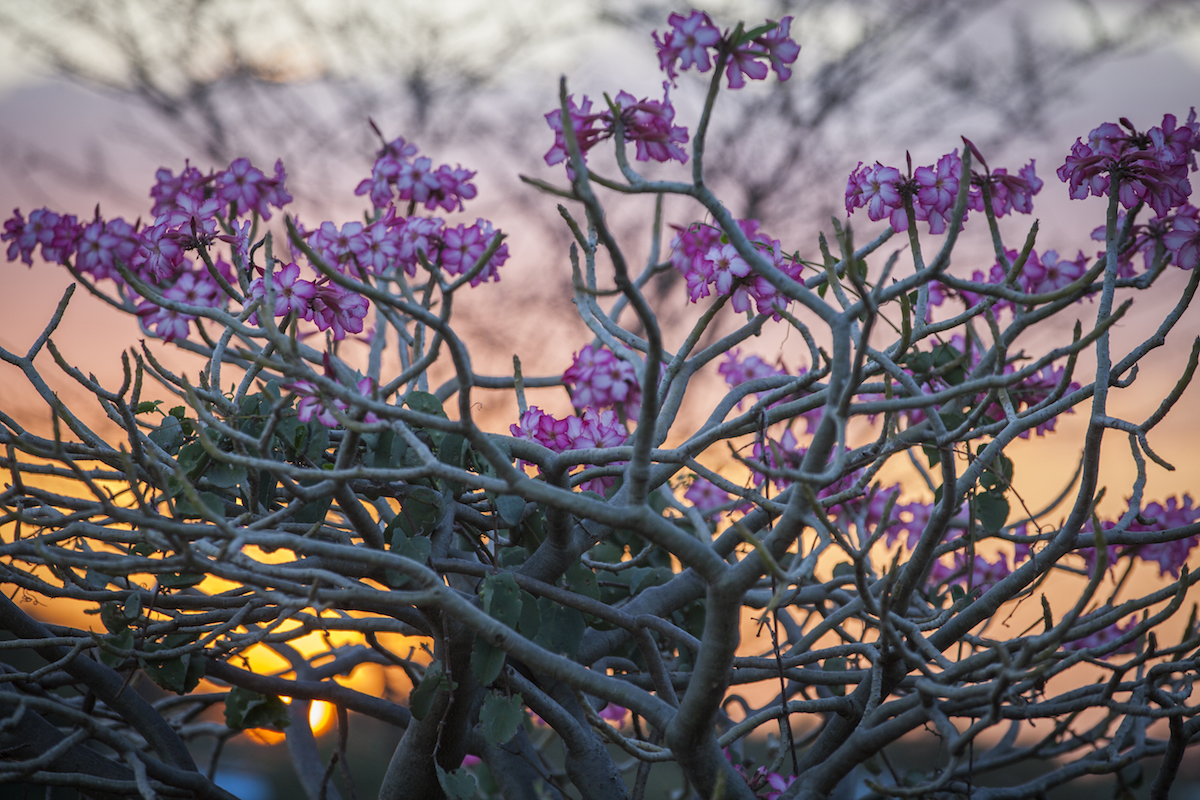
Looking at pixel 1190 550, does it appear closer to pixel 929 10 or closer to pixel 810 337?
pixel 810 337

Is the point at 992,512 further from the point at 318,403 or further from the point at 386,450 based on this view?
the point at 318,403

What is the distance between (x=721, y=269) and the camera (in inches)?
48.5

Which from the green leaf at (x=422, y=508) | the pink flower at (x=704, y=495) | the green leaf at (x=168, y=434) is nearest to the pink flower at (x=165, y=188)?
the green leaf at (x=168, y=434)

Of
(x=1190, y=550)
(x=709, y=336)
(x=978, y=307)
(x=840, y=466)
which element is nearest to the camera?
(x=840, y=466)

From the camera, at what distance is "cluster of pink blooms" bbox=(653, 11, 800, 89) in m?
1.04

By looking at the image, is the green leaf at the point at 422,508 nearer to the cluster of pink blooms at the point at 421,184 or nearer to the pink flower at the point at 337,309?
the pink flower at the point at 337,309

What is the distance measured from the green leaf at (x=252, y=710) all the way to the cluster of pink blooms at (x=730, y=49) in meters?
1.31

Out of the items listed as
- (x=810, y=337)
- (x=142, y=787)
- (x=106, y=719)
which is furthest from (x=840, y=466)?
(x=106, y=719)

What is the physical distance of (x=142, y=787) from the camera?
4.94 feet

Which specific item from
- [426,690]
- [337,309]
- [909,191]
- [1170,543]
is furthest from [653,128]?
[1170,543]

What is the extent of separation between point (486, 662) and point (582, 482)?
34 cm

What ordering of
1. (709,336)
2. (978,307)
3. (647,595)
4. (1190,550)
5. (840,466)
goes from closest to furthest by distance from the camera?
(840,466), (978,307), (647,595), (1190,550), (709,336)

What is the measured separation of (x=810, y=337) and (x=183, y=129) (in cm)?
371

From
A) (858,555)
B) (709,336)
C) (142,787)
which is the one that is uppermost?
(709,336)
